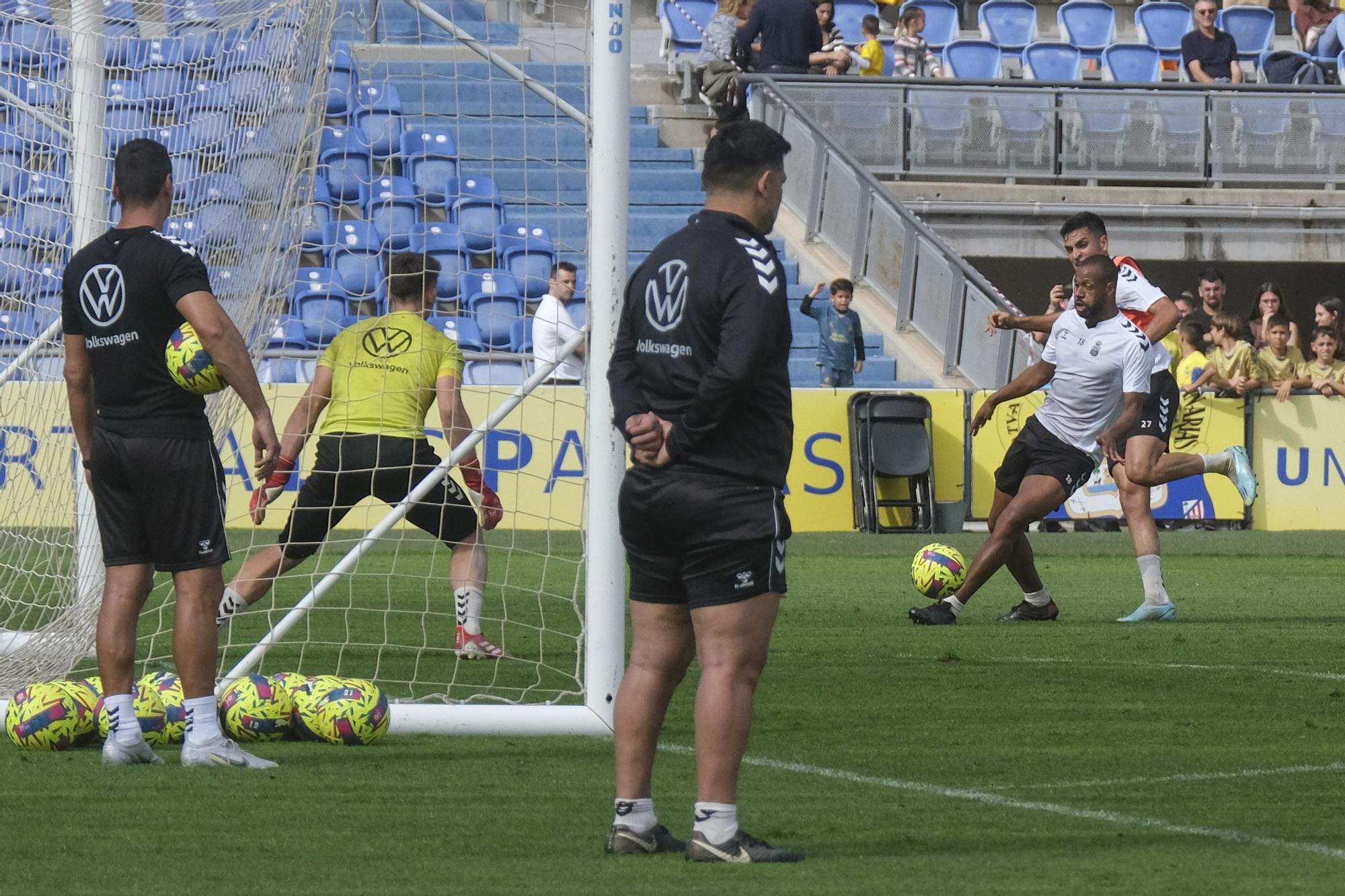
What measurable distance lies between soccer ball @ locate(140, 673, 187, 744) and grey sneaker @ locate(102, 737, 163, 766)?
45 cm

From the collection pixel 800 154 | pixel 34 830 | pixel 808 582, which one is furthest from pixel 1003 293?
pixel 34 830

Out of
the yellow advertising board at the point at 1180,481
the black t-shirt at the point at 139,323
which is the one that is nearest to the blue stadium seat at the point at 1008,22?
the yellow advertising board at the point at 1180,481

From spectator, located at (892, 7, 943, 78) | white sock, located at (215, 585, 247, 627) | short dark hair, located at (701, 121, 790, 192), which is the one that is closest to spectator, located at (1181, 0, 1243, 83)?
spectator, located at (892, 7, 943, 78)

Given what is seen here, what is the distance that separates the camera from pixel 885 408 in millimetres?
19656

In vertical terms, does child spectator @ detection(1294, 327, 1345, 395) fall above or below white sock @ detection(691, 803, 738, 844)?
above

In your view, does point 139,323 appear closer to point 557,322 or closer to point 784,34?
point 557,322

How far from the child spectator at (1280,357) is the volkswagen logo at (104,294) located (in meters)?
15.7

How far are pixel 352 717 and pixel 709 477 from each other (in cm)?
282

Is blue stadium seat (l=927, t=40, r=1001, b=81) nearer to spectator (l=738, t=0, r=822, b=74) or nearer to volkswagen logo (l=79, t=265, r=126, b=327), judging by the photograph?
spectator (l=738, t=0, r=822, b=74)

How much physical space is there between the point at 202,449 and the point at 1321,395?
51.0 ft

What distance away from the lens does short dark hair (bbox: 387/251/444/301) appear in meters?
9.55

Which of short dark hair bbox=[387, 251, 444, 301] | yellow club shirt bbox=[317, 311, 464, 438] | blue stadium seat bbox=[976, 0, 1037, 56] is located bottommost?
yellow club shirt bbox=[317, 311, 464, 438]

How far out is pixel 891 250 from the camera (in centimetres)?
2195

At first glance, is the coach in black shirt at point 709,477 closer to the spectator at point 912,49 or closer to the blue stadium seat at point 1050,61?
the spectator at point 912,49
